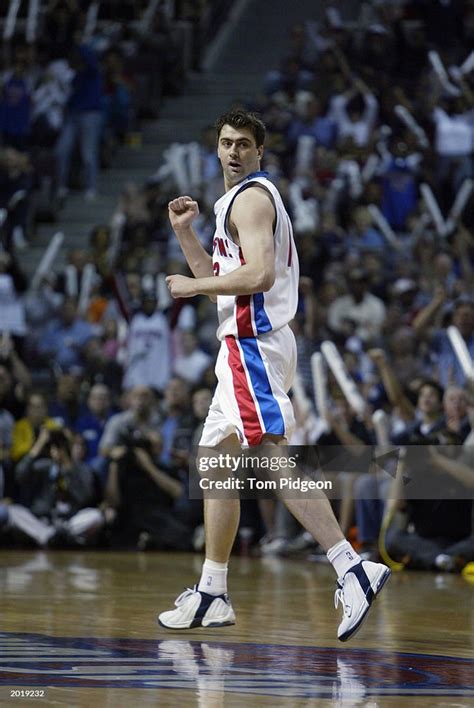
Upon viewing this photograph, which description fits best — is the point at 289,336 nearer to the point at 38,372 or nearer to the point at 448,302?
the point at 448,302

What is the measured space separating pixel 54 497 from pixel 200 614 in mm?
6810

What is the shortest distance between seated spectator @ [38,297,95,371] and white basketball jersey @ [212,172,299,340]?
9.33 m

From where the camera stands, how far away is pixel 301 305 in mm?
14516

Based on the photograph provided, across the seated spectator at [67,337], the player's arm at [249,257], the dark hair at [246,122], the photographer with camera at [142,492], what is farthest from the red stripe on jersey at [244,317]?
the seated spectator at [67,337]

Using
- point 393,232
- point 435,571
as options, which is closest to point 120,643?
point 435,571

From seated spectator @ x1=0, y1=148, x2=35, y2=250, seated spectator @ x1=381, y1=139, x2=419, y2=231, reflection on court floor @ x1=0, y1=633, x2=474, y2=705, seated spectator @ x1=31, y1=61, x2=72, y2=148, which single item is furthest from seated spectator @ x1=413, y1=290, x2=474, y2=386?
seated spectator @ x1=31, y1=61, x2=72, y2=148

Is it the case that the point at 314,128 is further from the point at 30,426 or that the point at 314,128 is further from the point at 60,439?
the point at 60,439

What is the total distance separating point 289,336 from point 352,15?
52.0 ft

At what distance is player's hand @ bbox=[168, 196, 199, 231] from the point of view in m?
6.01

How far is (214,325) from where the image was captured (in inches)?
595

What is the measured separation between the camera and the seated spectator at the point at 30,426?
1317cm

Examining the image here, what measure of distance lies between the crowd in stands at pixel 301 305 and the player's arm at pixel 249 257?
3.72 meters

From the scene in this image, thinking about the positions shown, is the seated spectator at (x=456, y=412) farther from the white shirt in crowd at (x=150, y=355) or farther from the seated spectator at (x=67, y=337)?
the seated spectator at (x=67, y=337)

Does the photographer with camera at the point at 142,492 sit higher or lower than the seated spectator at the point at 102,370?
lower
